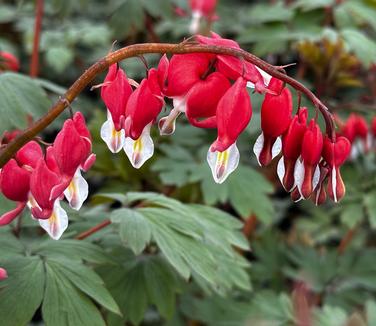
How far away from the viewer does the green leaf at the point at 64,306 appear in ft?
4.28

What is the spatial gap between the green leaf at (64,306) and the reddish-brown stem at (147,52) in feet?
0.93

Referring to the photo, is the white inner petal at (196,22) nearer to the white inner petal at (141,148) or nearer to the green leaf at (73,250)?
the green leaf at (73,250)

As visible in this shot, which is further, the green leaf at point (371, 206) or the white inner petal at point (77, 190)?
the green leaf at point (371, 206)

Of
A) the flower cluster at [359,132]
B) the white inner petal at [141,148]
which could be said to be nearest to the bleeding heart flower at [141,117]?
the white inner petal at [141,148]

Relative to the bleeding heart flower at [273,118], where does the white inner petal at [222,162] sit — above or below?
below

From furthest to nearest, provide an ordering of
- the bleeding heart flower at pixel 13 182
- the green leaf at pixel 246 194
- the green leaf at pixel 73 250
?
the green leaf at pixel 246 194 < the green leaf at pixel 73 250 < the bleeding heart flower at pixel 13 182

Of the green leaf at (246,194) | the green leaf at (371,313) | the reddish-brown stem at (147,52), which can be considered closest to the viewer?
the reddish-brown stem at (147,52)

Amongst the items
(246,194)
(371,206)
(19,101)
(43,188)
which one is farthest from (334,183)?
(371,206)

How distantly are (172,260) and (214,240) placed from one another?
195 mm

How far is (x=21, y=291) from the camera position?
4.32 ft

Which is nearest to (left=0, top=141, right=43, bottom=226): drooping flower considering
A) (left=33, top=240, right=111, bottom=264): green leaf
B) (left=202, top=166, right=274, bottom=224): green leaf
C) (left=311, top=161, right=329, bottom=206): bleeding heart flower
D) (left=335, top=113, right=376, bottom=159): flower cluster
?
(left=33, top=240, right=111, bottom=264): green leaf

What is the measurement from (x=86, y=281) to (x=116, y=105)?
1.25ft

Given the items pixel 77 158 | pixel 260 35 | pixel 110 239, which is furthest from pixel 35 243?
pixel 260 35

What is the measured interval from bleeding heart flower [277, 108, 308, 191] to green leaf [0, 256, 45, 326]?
1.64ft
